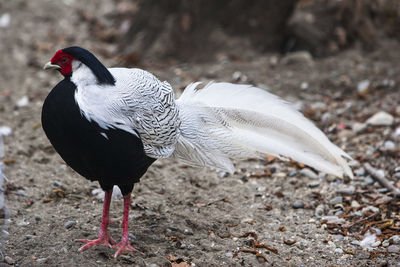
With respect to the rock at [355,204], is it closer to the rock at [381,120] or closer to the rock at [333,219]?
the rock at [333,219]

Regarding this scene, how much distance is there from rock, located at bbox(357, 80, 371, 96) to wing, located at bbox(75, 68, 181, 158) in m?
3.29

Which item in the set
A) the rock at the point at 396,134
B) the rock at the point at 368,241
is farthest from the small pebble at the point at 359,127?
the rock at the point at 368,241

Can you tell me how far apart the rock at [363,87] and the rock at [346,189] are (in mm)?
1941

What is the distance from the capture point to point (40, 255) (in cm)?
356

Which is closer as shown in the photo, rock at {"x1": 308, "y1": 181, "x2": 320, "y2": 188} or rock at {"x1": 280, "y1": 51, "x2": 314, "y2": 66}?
rock at {"x1": 308, "y1": 181, "x2": 320, "y2": 188}

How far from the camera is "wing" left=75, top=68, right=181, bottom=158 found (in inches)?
128

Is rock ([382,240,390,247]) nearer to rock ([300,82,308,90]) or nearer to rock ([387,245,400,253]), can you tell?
rock ([387,245,400,253])

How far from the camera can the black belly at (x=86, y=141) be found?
3207 mm

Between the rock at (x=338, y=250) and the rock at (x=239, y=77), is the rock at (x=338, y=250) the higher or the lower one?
the lower one

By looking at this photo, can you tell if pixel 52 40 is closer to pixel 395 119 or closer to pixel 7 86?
pixel 7 86

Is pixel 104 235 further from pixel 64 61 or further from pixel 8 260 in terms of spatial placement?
pixel 64 61

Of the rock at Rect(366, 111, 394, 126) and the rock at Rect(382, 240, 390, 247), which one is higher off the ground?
the rock at Rect(366, 111, 394, 126)

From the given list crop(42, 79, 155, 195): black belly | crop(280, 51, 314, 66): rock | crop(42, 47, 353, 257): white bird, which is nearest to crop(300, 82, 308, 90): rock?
crop(280, 51, 314, 66): rock

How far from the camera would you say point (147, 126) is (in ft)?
11.7
